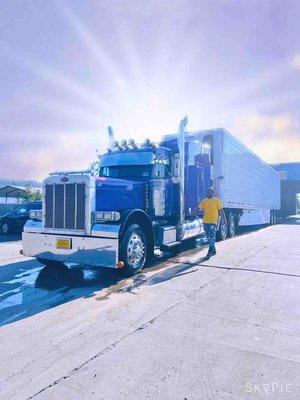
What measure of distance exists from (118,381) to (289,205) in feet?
122

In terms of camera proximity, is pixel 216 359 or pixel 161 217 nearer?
pixel 216 359

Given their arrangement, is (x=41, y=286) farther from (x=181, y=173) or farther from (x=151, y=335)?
(x=181, y=173)

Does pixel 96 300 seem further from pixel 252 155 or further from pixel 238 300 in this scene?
pixel 252 155

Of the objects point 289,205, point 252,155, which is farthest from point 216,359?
point 289,205

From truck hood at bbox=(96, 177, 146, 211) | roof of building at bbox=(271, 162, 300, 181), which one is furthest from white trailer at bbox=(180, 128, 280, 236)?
roof of building at bbox=(271, 162, 300, 181)

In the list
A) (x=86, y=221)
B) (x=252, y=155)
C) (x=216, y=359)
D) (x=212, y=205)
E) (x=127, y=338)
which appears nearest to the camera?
(x=216, y=359)

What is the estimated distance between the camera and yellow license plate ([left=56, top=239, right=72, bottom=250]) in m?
5.84

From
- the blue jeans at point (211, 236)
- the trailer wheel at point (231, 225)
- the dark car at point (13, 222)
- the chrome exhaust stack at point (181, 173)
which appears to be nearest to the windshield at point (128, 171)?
the chrome exhaust stack at point (181, 173)

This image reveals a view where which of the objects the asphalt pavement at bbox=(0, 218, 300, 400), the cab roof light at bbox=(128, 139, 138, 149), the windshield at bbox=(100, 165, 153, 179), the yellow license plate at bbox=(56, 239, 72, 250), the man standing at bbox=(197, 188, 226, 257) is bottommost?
the asphalt pavement at bbox=(0, 218, 300, 400)

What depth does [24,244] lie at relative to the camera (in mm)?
6441

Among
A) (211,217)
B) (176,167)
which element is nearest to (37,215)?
(176,167)

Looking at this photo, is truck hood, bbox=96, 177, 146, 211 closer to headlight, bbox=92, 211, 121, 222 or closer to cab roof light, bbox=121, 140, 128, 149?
headlight, bbox=92, 211, 121, 222

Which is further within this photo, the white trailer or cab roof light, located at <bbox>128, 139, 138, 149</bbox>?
the white trailer

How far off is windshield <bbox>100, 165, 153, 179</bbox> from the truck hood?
1.47 feet
